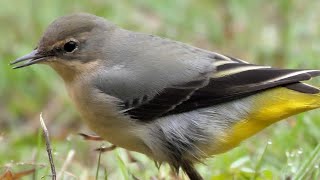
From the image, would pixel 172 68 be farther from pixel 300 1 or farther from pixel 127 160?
pixel 300 1

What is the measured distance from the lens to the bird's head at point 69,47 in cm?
632

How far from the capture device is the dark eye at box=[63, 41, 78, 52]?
20.9 feet

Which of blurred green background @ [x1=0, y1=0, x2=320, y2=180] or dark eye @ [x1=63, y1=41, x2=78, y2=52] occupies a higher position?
dark eye @ [x1=63, y1=41, x2=78, y2=52]

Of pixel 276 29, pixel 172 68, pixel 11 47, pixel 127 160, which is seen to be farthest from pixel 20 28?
pixel 172 68

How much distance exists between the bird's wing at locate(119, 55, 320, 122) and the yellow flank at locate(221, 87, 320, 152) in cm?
6

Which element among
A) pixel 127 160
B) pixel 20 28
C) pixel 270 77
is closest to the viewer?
pixel 270 77

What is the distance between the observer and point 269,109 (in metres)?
6.05

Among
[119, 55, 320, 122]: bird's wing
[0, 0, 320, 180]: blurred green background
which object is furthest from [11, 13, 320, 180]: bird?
[0, 0, 320, 180]: blurred green background

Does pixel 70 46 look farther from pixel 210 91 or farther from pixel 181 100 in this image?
pixel 210 91

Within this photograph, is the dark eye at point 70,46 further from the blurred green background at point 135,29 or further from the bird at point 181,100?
the blurred green background at point 135,29

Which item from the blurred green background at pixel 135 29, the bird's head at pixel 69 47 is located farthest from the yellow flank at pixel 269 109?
the bird's head at pixel 69 47

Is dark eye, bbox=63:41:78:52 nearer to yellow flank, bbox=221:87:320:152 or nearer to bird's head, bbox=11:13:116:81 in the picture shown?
bird's head, bbox=11:13:116:81

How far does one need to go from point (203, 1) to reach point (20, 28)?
1.87 m

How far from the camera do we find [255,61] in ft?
29.6
